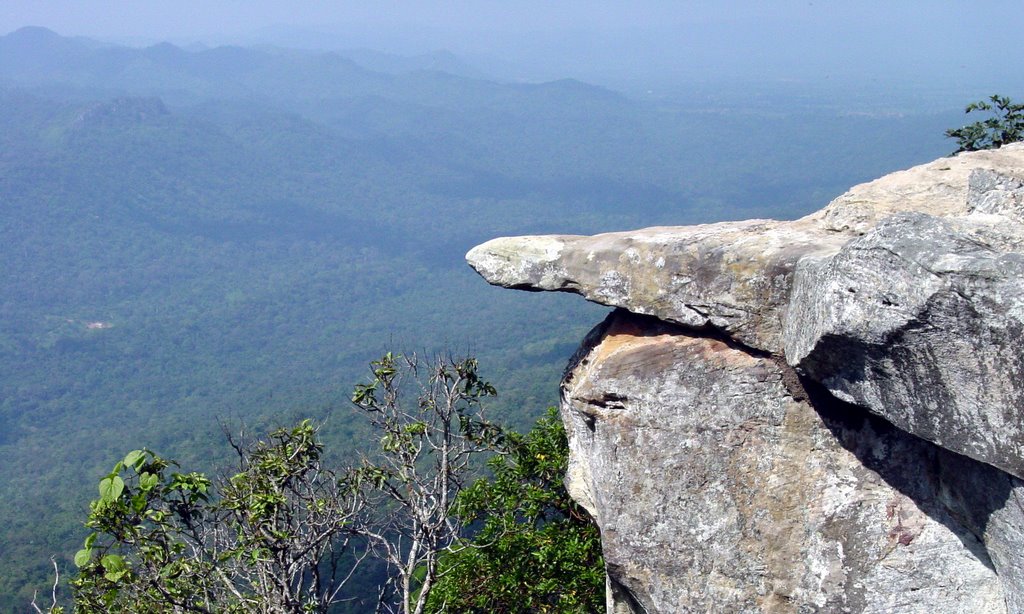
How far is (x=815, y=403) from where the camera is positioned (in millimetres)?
8992

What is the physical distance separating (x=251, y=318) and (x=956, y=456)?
650 feet

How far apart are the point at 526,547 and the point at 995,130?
1606cm

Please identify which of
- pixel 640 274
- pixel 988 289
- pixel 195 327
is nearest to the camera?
pixel 988 289

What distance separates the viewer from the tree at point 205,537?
990cm

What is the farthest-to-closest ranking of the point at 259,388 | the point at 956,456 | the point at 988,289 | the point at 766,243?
the point at 259,388 → the point at 766,243 → the point at 956,456 → the point at 988,289

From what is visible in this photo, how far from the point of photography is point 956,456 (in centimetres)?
820

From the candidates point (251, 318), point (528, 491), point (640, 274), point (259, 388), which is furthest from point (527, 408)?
point (251, 318)

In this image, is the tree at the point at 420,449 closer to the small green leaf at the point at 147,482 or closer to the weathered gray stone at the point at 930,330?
the small green leaf at the point at 147,482

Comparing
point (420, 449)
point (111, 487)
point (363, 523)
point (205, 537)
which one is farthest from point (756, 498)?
point (111, 487)

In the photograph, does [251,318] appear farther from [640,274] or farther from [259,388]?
[640,274]

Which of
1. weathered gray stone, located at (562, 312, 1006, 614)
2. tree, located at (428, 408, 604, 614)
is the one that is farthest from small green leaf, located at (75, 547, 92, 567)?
weathered gray stone, located at (562, 312, 1006, 614)

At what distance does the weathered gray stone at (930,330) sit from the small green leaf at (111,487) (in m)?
7.43

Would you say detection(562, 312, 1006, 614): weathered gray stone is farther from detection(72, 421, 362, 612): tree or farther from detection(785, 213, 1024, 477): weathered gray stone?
detection(72, 421, 362, 612): tree

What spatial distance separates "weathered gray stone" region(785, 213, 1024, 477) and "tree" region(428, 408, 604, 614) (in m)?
5.94
